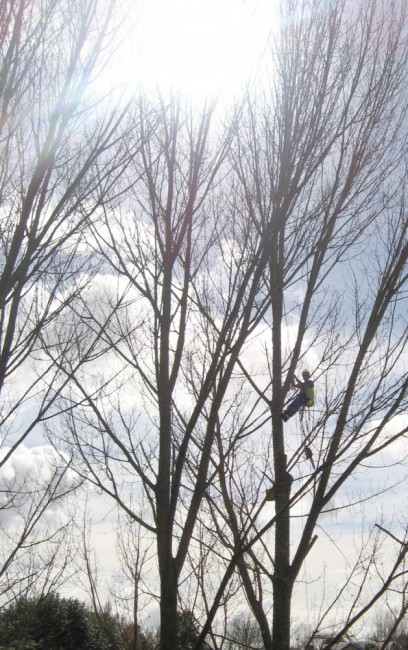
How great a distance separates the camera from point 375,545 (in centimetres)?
522

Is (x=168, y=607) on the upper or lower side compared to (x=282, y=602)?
lower

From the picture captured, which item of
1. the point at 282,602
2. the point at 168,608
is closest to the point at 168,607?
the point at 168,608

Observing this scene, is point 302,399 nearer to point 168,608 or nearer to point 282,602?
point 282,602

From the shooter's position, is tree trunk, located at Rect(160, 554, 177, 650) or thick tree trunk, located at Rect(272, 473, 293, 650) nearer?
tree trunk, located at Rect(160, 554, 177, 650)

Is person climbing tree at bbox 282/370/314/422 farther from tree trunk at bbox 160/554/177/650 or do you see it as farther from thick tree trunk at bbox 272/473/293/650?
tree trunk at bbox 160/554/177/650

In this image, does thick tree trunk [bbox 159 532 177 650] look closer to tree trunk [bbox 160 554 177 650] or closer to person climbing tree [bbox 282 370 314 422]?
tree trunk [bbox 160 554 177 650]

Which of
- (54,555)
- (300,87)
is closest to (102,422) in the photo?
(300,87)

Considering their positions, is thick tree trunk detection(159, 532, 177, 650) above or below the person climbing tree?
below

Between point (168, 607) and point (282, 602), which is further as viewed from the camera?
point (282, 602)

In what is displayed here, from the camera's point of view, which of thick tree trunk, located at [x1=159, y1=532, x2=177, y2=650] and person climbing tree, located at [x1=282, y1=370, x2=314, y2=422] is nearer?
thick tree trunk, located at [x1=159, y1=532, x2=177, y2=650]

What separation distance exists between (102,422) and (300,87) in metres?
2.70

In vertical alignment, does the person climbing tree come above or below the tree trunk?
above

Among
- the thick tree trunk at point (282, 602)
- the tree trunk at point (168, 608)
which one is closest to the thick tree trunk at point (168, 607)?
the tree trunk at point (168, 608)

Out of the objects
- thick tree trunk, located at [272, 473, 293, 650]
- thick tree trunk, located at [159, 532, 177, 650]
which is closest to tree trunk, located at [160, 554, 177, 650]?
thick tree trunk, located at [159, 532, 177, 650]
